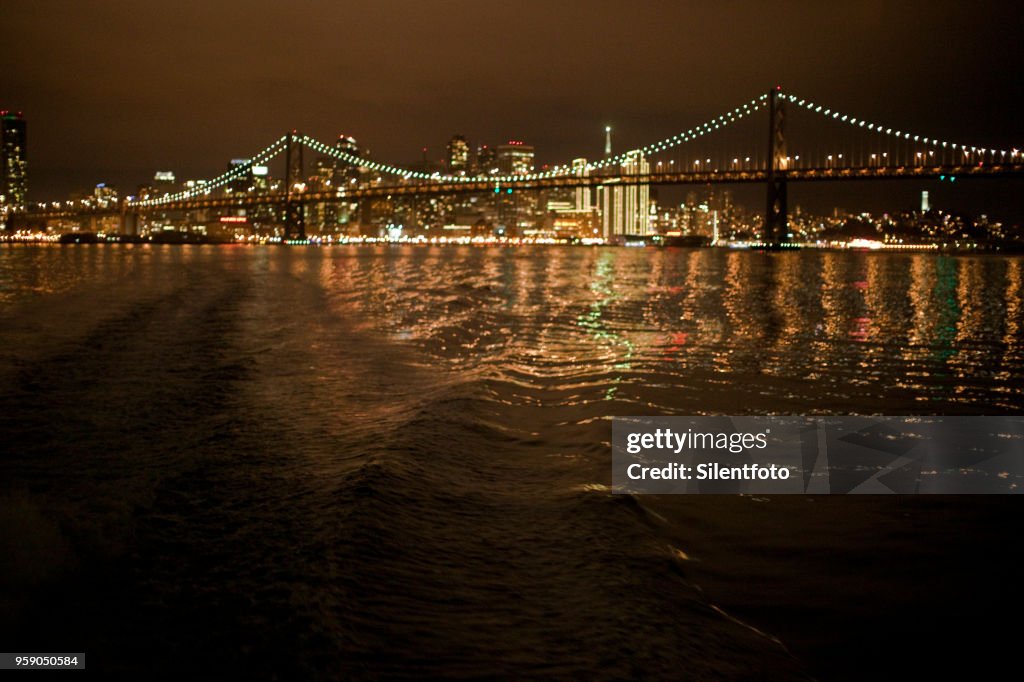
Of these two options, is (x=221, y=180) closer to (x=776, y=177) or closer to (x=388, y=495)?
(x=776, y=177)

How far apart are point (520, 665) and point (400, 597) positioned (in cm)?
53

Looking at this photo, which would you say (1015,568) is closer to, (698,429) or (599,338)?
(698,429)

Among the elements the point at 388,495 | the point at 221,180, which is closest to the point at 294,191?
the point at 221,180

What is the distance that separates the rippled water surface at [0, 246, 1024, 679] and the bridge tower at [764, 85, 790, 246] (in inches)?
1998

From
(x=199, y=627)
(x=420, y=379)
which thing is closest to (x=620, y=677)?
(x=199, y=627)

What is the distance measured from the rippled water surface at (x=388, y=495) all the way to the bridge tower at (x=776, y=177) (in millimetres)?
50748

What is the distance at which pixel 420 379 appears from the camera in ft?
22.5

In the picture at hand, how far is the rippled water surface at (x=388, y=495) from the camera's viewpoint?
231 cm

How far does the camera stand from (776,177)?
57.5 m

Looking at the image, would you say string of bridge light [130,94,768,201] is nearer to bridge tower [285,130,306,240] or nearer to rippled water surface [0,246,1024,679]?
bridge tower [285,130,306,240]

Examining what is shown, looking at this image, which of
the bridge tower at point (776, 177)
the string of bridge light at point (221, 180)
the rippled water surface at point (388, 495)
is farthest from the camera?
the string of bridge light at point (221, 180)

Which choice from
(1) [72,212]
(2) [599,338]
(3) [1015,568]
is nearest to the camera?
(3) [1015,568]

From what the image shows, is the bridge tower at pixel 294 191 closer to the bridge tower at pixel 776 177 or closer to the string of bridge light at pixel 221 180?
the string of bridge light at pixel 221 180

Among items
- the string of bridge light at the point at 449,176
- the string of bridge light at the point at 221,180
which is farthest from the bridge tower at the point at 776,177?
the string of bridge light at the point at 221,180
